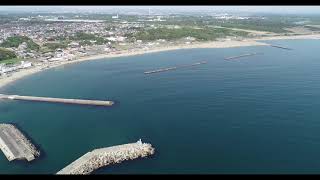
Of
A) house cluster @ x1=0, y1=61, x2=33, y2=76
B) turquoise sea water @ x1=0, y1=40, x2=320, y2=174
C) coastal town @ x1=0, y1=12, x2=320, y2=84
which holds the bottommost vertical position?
turquoise sea water @ x1=0, y1=40, x2=320, y2=174

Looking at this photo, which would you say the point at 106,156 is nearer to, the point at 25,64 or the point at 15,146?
the point at 15,146

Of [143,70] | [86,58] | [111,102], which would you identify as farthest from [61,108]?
[86,58]

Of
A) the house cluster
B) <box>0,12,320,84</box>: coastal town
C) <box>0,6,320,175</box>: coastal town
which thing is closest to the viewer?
<box>0,6,320,175</box>: coastal town

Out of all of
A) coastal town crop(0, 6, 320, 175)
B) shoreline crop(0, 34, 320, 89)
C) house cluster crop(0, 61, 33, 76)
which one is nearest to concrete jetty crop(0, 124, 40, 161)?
coastal town crop(0, 6, 320, 175)

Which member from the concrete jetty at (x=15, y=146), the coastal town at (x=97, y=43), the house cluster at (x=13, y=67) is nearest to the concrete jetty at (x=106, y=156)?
the concrete jetty at (x=15, y=146)

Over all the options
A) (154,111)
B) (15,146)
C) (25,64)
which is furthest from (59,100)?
(25,64)

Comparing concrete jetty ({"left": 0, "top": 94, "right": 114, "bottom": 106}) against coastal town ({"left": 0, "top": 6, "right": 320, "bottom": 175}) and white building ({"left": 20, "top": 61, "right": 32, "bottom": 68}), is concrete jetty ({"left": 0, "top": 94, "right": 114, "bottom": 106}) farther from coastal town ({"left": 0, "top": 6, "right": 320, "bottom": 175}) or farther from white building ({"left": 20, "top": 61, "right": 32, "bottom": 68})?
white building ({"left": 20, "top": 61, "right": 32, "bottom": 68})

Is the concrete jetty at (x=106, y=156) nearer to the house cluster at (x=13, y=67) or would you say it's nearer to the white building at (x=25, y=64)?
the house cluster at (x=13, y=67)
